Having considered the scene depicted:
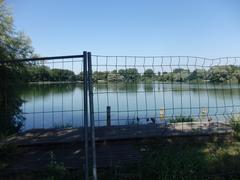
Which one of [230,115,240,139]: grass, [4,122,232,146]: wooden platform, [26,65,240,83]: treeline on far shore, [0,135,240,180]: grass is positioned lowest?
[0,135,240,180]: grass

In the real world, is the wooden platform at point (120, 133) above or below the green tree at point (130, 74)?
below

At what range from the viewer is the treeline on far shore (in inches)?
202

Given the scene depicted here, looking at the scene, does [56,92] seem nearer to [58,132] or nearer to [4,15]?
[58,132]

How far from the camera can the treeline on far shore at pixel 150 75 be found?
16.9ft

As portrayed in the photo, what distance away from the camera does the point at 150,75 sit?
5867mm

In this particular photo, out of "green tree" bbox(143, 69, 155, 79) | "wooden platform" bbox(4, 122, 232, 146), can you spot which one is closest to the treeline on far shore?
"green tree" bbox(143, 69, 155, 79)

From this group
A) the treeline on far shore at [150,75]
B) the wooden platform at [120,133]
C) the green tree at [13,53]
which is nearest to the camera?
the treeline on far shore at [150,75]

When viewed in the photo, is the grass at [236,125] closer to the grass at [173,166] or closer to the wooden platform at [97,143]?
the wooden platform at [97,143]

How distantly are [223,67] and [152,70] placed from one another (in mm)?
1770

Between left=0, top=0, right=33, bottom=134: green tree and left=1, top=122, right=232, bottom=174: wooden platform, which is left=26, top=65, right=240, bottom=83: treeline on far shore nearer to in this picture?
left=1, top=122, right=232, bottom=174: wooden platform

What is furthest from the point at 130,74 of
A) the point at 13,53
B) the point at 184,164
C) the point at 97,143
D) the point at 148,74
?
the point at 13,53

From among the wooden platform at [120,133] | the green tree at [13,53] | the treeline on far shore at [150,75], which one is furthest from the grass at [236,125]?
the green tree at [13,53]

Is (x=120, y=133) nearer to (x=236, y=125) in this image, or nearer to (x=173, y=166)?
(x=173, y=166)

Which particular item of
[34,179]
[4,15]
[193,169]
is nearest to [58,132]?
[34,179]
